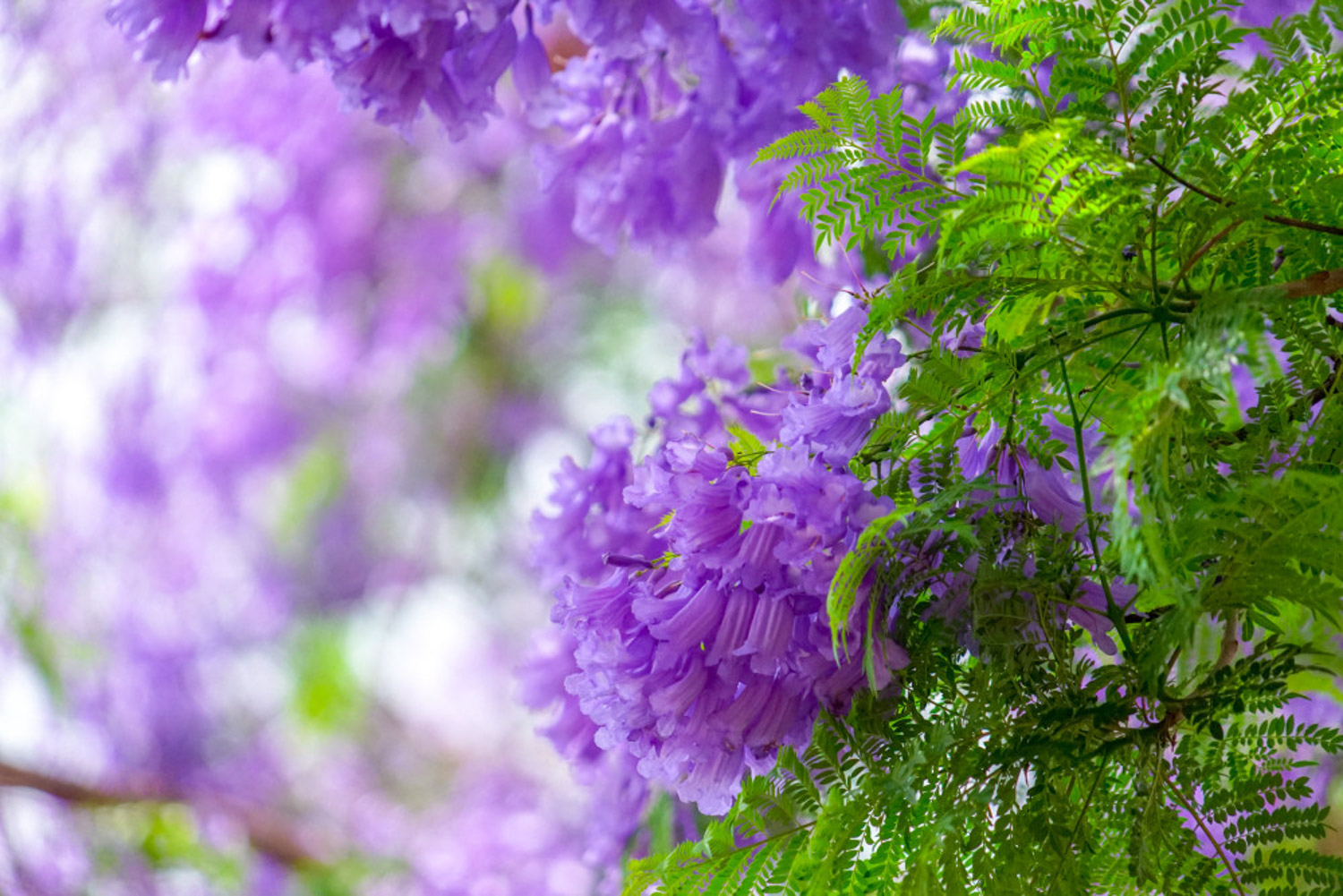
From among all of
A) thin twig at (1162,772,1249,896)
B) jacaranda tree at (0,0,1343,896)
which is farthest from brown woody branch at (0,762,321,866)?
thin twig at (1162,772,1249,896)

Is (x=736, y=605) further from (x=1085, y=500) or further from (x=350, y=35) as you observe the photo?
(x=350, y=35)

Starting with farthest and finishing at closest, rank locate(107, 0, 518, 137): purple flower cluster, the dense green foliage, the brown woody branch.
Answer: the brown woody branch, locate(107, 0, 518, 137): purple flower cluster, the dense green foliage

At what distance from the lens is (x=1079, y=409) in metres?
0.44

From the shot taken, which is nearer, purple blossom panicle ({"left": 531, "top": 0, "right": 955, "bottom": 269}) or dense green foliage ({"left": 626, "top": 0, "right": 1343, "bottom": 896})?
dense green foliage ({"left": 626, "top": 0, "right": 1343, "bottom": 896})

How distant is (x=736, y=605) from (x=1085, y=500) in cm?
13

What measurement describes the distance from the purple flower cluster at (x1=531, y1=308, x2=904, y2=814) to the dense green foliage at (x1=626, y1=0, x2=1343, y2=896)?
0.05 feet

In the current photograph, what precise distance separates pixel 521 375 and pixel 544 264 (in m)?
0.32

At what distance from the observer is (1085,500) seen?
0.40 m

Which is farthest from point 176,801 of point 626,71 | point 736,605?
point 736,605

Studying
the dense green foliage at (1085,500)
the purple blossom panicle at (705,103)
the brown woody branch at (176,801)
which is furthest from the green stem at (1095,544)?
the brown woody branch at (176,801)

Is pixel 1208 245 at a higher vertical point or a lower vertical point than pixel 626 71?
lower

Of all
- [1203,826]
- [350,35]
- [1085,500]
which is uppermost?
[350,35]

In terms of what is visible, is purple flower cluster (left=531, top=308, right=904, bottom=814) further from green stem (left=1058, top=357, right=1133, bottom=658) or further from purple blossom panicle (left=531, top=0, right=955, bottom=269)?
purple blossom panicle (left=531, top=0, right=955, bottom=269)

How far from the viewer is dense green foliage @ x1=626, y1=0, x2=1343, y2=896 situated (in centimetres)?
38
